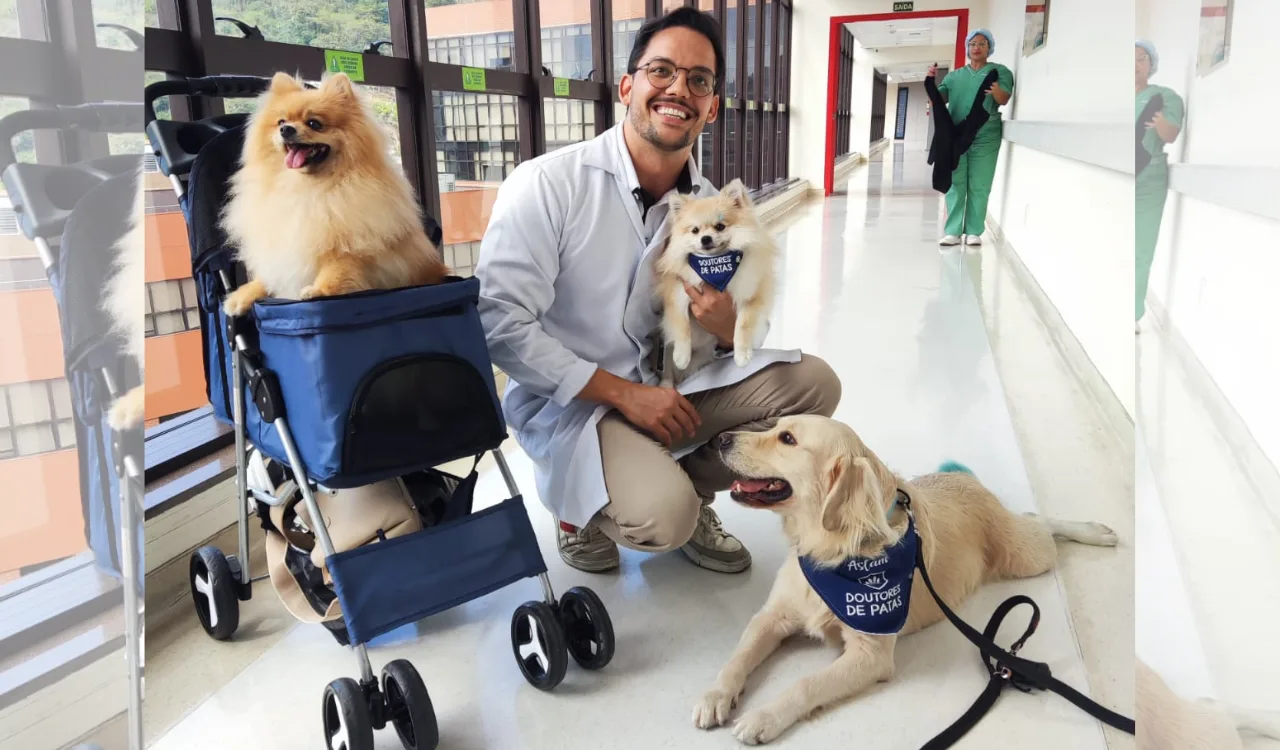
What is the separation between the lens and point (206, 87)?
4.83 ft

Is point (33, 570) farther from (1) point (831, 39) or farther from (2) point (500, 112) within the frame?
(1) point (831, 39)

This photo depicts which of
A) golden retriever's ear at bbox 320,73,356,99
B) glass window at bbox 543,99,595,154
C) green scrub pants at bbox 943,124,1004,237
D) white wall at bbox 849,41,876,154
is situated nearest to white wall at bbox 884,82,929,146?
white wall at bbox 849,41,876,154

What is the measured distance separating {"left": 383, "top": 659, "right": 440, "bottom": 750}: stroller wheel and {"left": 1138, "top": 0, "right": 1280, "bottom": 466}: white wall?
1.15 metres

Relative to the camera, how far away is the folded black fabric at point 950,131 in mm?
6414

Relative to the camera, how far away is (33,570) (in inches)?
26.6

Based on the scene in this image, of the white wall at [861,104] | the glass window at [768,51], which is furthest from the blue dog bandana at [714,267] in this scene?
the white wall at [861,104]

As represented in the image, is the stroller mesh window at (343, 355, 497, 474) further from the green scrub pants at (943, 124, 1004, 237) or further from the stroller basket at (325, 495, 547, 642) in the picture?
the green scrub pants at (943, 124, 1004, 237)

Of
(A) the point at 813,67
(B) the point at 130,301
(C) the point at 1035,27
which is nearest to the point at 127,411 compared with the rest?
(B) the point at 130,301

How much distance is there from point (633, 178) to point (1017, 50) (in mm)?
6102

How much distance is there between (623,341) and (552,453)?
31 cm

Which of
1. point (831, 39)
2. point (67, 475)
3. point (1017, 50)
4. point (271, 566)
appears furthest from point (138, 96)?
point (831, 39)

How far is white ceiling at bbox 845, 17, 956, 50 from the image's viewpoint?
12359 mm

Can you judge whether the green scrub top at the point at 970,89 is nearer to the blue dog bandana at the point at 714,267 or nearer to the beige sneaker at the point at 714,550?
the blue dog bandana at the point at 714,267

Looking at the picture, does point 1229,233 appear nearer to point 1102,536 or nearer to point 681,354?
point 681,354
